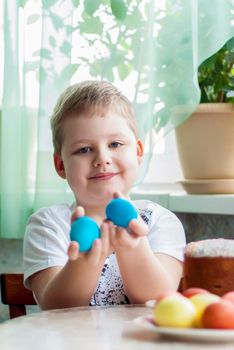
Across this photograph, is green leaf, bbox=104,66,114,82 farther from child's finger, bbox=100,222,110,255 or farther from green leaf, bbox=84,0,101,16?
child's finger, bbox=100,222,110,255

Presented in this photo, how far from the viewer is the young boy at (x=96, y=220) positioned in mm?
1237

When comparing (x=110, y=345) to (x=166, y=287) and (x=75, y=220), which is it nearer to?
(x=75, y=220)

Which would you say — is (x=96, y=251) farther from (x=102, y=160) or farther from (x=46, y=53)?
(x=46, y=53)

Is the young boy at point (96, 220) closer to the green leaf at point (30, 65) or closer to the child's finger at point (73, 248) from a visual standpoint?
Answer: the child's finger at point (73, 248)

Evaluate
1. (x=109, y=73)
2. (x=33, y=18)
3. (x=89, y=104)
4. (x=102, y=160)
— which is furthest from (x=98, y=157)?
(x=33, y=18)

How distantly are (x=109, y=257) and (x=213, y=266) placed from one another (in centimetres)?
37

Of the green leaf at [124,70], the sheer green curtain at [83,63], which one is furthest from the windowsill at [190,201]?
the green leaf at [124,70]

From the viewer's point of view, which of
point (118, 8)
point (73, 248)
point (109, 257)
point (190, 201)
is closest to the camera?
point (73, 248)

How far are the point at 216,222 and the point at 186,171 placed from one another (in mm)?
153

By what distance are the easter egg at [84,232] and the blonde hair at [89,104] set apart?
371 mm

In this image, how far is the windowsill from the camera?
1867mm

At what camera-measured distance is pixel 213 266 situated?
1.11 metres

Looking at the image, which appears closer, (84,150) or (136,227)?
(136,227)

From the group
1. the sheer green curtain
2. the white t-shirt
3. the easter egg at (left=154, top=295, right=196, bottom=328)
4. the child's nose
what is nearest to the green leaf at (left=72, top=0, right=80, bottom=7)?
the sheer green curtain
